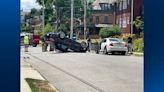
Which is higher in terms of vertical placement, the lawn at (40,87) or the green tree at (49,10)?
the green tree at (49,10)

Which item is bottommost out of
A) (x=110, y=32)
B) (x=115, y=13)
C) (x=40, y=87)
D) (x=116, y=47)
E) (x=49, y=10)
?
(x=40, y=87)

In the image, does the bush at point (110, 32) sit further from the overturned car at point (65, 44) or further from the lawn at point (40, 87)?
the lawn at point (40, 87)

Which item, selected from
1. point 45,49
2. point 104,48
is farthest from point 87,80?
point 45,49

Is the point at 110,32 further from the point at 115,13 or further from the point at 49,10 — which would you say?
the point at 49,10

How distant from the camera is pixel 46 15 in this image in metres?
120

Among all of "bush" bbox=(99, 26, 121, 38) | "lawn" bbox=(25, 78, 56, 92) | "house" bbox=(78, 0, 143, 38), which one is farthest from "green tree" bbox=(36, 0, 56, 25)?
"lawn" bbox=(25, 78, 56, 92)

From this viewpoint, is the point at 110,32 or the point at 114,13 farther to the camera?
the point at 114,13

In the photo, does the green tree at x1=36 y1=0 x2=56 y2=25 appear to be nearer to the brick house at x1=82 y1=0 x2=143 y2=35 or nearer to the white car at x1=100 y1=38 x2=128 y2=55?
the brick house at x1=82 y1=0 x2=143 y2=35

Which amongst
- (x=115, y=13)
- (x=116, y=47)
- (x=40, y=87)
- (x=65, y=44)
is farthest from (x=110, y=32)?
(x=40, y=87)

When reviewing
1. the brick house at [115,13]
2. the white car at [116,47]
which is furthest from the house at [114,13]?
the white car at [116,47]

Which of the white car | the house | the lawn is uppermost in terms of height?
the house

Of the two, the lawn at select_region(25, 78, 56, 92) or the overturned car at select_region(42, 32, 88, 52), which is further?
the overturned car at select_region(42, 32, 88, 52)

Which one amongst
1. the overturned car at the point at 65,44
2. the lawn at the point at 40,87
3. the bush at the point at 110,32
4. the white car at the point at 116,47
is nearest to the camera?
the lawn at the point at 40,87
